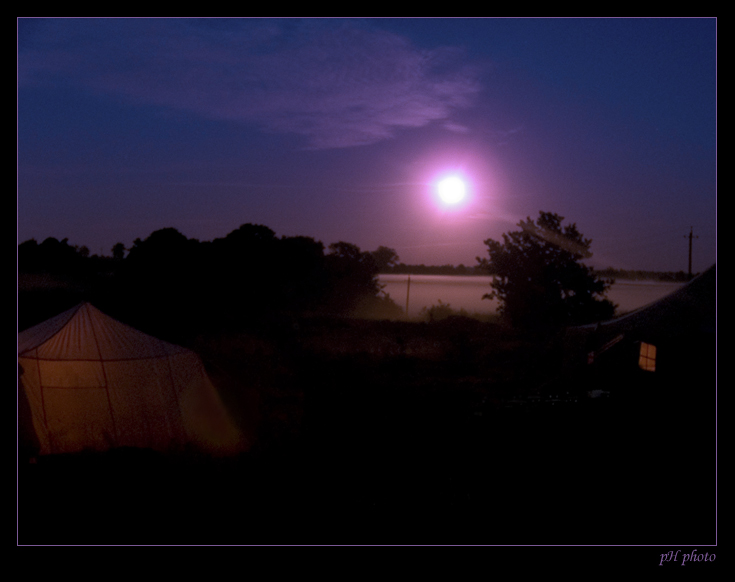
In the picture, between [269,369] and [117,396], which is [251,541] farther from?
[269,369]

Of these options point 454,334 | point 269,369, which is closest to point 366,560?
point 269,369

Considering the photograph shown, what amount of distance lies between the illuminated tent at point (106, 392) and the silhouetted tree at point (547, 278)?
41.0 feet

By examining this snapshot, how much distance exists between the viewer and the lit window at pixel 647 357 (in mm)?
7438

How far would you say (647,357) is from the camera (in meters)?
7.48

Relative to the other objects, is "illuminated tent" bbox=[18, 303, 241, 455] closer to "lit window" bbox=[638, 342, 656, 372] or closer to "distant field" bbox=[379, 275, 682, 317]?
"lit window" bbox=[638, 342, 656, 372]

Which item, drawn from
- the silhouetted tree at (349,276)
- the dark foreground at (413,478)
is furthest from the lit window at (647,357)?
the silhouetted tree at (349,276)

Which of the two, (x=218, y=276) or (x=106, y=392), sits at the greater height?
(x=218, y=276)

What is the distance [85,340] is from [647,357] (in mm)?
7644

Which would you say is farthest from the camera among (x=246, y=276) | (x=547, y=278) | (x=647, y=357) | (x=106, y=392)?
(x=246, y=276)

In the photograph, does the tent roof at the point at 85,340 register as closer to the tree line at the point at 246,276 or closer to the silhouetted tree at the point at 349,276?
the tree line at the point at 246,276

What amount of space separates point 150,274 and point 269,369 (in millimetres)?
7995

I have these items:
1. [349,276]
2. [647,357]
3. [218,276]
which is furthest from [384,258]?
[647,357]

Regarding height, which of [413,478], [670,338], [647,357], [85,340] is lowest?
[413,478]

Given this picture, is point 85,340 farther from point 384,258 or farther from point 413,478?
point 384,258
